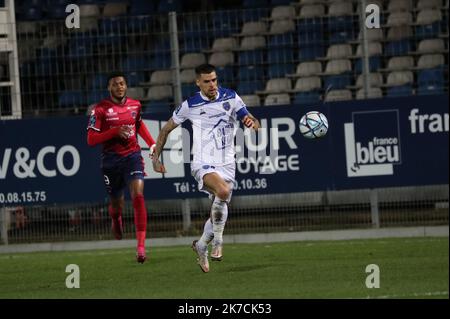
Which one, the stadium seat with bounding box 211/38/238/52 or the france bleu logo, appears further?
the stadium seat with bounding box 211/38/238/52

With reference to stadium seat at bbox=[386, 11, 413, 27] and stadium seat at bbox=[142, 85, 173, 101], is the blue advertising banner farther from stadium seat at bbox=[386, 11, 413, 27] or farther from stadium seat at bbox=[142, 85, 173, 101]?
stadium seat at bbox=[386, 11, 413, 27]

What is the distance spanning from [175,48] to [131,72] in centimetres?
125

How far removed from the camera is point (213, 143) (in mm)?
14070

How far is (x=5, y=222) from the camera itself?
2106cm

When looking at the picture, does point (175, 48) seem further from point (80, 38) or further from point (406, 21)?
point (406, 21)

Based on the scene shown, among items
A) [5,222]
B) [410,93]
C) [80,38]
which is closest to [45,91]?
[80,38]

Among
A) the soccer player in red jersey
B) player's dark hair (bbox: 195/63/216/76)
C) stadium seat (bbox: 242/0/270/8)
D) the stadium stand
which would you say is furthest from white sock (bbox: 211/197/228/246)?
stadium seat (bbox: 242/0/270/8)

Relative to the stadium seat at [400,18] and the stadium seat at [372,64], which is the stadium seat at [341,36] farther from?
the stadium seat at [400,18]

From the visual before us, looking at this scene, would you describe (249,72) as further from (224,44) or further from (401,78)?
(401,78)

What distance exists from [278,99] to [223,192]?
8.60m

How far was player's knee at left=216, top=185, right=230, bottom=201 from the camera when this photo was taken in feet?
45.4

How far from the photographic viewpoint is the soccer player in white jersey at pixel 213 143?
45.6 ft

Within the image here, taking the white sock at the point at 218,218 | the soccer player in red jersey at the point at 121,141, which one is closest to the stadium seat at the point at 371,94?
the soccer player in red jersey at the point at 121,141

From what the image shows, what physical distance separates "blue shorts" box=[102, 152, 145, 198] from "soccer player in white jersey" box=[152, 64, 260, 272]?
1325 millimetres
